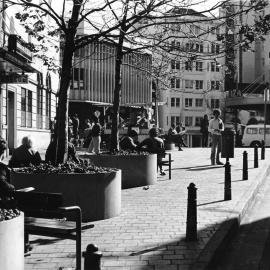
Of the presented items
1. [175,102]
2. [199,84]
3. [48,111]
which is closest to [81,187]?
[48,111]

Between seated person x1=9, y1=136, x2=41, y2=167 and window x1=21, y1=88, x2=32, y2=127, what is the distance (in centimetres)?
1668

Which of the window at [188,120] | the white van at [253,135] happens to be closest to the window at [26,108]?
the white van at [253,135]

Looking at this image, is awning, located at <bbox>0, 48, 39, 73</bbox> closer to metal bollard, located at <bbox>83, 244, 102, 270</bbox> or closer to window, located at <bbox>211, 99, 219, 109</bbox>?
metal bollard, located at <bbox>83, 244, 102, 270</bbox>

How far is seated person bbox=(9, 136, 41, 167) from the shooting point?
9.75 meters

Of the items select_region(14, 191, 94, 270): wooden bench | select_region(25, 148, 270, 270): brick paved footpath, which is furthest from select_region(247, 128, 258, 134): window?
select_region(14, 191, 94, 270): wooden bench

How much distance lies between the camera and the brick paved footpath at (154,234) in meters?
5.52

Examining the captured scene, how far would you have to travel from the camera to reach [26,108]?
27.2 m

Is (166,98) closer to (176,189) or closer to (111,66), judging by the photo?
(111,66)

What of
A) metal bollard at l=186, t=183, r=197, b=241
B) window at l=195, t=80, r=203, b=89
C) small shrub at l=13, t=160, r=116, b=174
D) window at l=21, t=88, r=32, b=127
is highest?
window at l=195, t=80, r=203, b=89

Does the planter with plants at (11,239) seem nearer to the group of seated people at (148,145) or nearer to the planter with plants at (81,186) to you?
the planter with plants at (81,186)

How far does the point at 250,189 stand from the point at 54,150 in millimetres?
4504

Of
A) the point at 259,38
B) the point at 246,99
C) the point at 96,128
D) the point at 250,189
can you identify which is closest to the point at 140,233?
the point at 259,38

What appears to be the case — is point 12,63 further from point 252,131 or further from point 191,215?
point 252,131

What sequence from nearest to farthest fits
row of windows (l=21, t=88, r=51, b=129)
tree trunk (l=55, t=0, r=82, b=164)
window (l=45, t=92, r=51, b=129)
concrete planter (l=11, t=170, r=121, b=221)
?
concrete planter (l=11, t=170, r=121, b=221) < tree trunk (l=55, t=0, r=82, b=164) < row of windows (l=21, t=88, r=51, b=129) < window (l=45, t=92, r=51, b=129)
